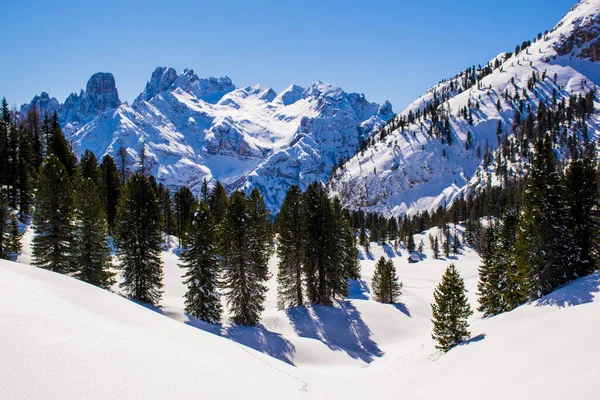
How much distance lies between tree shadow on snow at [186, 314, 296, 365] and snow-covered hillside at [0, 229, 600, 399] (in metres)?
0.12

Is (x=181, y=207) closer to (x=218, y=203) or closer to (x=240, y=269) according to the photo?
(x=218, y=203)

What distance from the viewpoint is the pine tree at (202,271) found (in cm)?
2878

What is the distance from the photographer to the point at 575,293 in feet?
69.7

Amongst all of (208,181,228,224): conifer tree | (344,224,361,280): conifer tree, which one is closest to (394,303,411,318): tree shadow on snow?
(344,224,361,280): conifer tree

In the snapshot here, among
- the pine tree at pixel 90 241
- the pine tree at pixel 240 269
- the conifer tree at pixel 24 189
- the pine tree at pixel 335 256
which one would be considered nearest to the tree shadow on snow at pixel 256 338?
the pine tree at pixel 240 269

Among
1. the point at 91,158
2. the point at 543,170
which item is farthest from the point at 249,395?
the point at 91,158

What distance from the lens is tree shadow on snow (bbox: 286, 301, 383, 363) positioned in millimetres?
30984

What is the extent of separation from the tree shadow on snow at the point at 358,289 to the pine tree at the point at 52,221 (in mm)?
40641

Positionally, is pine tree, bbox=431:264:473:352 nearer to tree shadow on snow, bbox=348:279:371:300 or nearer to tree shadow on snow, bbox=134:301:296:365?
tree shadow on snow, bbox=134:301:296:365

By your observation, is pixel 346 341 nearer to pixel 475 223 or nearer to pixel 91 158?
pixel 91 158

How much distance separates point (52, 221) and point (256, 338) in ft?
65.8

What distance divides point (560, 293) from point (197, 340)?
23582mm

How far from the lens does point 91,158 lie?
175 feet

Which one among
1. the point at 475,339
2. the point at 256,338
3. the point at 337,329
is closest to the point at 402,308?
the point at 337,329
